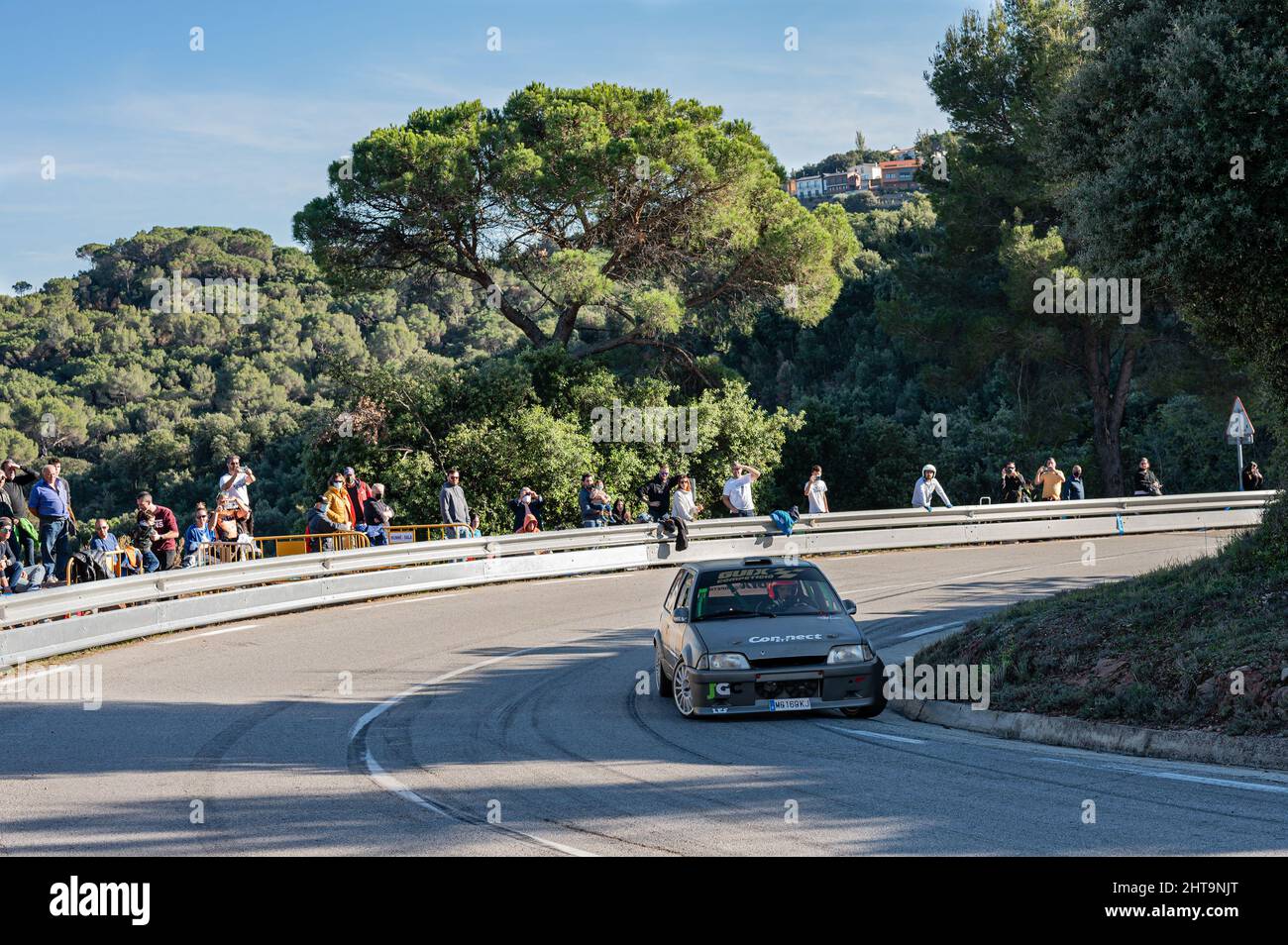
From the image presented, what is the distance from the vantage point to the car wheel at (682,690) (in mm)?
11867

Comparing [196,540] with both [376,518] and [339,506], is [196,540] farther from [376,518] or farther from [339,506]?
[376,518]

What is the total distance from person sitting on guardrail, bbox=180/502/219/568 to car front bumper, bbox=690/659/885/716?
12080 millimetres

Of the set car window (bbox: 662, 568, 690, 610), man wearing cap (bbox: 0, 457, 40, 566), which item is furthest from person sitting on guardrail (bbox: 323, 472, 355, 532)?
car window (bbox: 662, 568, 690, 610)

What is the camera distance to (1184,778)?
28.3 feet

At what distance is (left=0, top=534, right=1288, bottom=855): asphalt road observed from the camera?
290 inches

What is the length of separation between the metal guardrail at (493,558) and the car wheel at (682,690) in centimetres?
656

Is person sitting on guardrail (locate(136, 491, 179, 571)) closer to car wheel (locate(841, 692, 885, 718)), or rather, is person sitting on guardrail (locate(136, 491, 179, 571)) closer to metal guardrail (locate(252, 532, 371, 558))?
metal guardrail (locate(252, 532, 371, 558))

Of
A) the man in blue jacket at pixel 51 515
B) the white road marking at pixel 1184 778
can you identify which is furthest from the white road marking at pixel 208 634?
the white road marking at pixel 1184 778

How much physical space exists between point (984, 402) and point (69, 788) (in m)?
52.5

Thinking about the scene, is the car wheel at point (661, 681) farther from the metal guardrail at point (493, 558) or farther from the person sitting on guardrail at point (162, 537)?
the person sitting on guardrail at point (162, 537)

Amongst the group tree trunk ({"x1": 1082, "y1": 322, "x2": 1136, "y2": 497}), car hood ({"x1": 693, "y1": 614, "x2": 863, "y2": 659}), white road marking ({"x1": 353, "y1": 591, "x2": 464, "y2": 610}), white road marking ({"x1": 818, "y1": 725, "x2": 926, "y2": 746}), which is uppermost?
tree trunk ({"x1": 1082, "y1": 322, "x2": 1136, "y2": 497})

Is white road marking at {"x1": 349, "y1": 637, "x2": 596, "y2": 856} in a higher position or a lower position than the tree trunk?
lower

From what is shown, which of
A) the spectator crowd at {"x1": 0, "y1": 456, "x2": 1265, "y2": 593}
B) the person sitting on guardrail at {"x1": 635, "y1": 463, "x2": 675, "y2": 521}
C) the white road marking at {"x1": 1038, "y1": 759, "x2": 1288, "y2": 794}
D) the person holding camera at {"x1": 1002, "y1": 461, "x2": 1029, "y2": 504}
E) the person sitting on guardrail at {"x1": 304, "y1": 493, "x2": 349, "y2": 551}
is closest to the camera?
the white road marking at {"x1": 1038, "y1": 759, "x2": 1288, "y2": 794}
